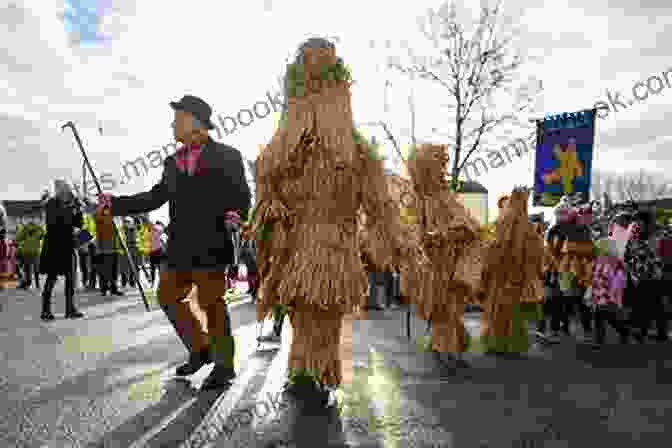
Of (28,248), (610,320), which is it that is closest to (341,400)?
(610,320)

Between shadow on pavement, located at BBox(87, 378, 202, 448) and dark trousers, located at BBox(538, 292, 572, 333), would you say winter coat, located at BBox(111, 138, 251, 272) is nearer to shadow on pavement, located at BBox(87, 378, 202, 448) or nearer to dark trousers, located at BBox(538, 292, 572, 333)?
shadow on pavement, located at BBox(87, 378, 202, 448)

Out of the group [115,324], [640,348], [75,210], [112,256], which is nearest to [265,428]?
[115,324]

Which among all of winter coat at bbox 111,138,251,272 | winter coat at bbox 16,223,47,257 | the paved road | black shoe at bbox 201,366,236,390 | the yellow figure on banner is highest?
the yellow figure on banner

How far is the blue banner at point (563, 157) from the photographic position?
438 inches

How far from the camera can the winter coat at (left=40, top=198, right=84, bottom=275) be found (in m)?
8.52

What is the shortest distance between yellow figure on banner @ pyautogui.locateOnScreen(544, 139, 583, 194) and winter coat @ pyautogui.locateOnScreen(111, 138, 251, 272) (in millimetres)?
8178

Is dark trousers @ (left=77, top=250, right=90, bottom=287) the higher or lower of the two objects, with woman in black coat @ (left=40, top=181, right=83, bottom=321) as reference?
lower

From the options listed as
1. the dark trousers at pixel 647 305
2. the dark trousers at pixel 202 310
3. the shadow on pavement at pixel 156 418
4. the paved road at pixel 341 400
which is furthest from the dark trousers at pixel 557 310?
the shadow on pavement at pixel 156 418

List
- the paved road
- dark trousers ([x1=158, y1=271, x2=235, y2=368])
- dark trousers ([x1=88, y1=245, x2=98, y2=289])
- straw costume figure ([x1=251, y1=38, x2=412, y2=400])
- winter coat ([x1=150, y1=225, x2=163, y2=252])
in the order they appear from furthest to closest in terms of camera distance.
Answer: winter coat ([x1=150, y1=225, x2=163, y2=252]), dark trousers ([x1=88, y1=245, x2=98, y2=289]), dark trousers ([x1=158, y1=271, x2=235, y2=368]), straw costume figure ([x1=251, y1=38, x2=412, y2=400]), the paved road

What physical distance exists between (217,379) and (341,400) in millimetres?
922

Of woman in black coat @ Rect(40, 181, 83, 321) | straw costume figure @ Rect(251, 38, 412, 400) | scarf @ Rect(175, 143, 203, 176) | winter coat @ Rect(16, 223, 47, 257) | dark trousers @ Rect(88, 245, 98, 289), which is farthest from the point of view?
winter coat @ Rect(16, 223, 47, 257)

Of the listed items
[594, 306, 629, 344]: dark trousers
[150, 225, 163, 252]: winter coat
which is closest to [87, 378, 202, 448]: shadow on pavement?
[594, 306, 629, 344]: dark trousers

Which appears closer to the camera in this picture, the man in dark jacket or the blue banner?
the man in dark jacket

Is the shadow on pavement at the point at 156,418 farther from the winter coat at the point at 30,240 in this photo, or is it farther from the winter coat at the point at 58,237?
the winter coat at the point at 30,240
